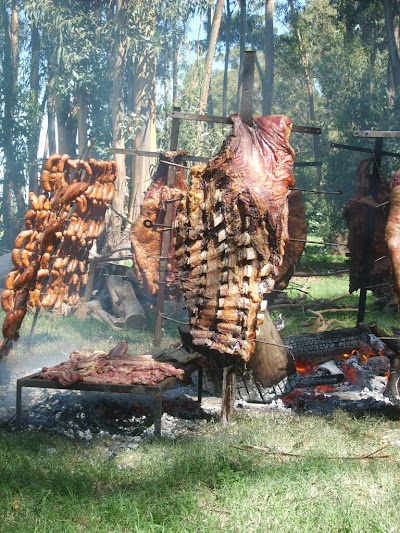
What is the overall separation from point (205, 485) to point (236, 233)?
98.8 inches

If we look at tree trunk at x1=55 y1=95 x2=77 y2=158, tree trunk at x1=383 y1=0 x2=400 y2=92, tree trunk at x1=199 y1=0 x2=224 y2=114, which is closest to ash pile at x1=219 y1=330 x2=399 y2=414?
tree trunk at x1=383 y1=0 x2=400 y2=92

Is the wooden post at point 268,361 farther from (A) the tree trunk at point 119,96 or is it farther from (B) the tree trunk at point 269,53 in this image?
(B) the tree trunk at point 269,53

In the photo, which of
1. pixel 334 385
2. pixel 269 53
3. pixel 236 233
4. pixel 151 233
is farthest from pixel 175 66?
pixel 236 233

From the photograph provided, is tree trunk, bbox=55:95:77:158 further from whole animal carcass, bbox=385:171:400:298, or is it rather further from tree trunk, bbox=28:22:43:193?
whole animal carcass, bbox=385:171:400:298

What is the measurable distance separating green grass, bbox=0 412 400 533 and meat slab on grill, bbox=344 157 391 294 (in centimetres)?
395

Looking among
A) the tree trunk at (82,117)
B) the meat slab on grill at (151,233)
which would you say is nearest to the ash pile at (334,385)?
the meat slab on grill at (151,233)

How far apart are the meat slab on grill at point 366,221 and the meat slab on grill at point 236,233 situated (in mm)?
2980

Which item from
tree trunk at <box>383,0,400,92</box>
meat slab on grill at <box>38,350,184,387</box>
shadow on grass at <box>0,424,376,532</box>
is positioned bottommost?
shadow on grass at <box>0,424,376,532</box>

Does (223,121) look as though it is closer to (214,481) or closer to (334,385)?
(334,385)

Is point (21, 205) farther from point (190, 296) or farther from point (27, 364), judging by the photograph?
point (190, 296)

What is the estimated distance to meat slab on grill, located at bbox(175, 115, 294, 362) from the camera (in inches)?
264

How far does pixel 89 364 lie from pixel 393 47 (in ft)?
60.5

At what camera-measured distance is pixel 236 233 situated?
22.4 feet

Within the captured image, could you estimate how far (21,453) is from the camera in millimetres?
5895
